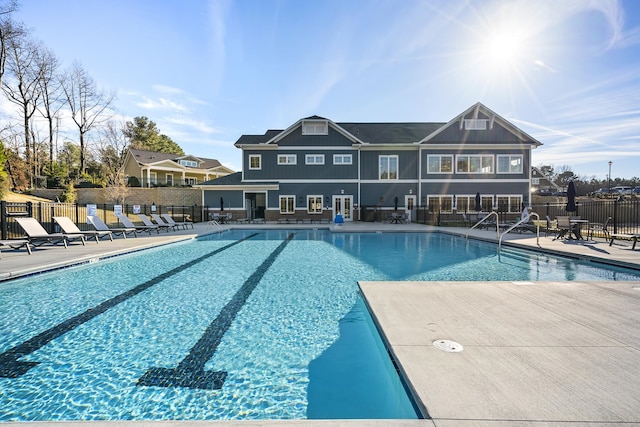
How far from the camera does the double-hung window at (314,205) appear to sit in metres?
24.3

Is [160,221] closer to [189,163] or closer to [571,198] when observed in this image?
[571,198]

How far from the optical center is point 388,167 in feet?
80.3

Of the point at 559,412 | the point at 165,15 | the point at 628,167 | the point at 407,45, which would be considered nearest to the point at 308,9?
the point at 407,45

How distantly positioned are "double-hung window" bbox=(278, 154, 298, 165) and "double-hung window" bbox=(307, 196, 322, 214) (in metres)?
3.19

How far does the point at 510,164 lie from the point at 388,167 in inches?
379

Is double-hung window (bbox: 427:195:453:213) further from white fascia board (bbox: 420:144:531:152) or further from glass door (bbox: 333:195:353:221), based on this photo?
glass door (bbox: 333:195:353:221)

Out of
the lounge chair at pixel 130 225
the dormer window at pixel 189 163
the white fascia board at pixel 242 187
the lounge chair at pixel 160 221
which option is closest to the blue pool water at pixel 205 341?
the lounge chair at pixel 130 225

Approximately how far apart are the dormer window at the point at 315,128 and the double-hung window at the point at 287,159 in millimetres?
2054

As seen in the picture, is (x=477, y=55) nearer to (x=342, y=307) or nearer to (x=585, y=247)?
(x=585, y=247)

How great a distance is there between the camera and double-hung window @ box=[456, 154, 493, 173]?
24.2 m

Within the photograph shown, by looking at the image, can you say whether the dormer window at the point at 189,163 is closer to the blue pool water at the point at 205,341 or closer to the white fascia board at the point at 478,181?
the white fascia board at the point at 478,181

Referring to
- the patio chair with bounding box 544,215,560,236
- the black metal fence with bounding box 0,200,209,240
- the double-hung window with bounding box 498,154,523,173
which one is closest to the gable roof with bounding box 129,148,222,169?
the black metal fence with bounding box 0,200,209,240

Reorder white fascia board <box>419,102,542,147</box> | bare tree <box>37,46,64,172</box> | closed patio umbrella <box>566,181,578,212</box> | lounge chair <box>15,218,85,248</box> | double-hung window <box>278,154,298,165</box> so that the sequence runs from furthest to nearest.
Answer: bare tree <box>37,46,64,172</box> → double-hung window <box>278,154,298,165</box> → white fascia board <box>419,102,542,147</box> → closed patio umbrella <box>566,181,578,212</box> → lounge chair <box>15,218,85,248</box>

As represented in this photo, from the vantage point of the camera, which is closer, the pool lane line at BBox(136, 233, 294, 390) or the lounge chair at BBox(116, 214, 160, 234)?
the pool lane line at BBox(136, 233, 294, 390)
